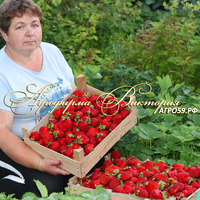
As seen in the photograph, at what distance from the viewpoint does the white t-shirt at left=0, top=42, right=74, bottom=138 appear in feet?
5.63

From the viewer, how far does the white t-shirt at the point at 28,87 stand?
5.63 feet

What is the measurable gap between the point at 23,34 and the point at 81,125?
700 millimetres

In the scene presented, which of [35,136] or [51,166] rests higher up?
[35,136]

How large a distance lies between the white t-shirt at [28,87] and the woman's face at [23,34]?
127mm

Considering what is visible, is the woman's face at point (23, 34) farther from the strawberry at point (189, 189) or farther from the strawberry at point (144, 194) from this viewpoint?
the strawberry at point (189, 189)

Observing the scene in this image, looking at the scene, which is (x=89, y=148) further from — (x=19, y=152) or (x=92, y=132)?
(x=19, y=152)

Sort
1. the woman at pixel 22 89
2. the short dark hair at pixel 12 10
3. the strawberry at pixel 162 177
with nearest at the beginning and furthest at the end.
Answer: the strawberry at pixel 162 177, the woman at pixel 22 89, the short dark hair at pixel 12 10

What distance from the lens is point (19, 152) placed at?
5.22ft

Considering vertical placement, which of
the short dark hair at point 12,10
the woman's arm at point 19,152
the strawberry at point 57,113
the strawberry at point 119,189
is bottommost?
the strawberry at point 119,189

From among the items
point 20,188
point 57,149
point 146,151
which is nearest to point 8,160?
point 20,188

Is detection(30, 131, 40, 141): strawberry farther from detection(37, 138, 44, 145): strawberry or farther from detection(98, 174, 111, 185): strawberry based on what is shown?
detection(98, 174, 111, 185): strawberry

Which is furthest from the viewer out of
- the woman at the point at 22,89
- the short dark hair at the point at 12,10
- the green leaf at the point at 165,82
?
the green leaf at the point at 165,82

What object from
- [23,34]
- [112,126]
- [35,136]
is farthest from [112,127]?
[23,34]

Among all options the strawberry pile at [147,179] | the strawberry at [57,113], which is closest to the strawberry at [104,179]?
the strawberry pile at [147,179]
